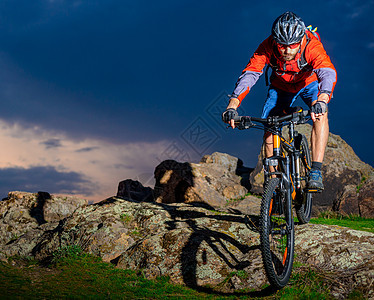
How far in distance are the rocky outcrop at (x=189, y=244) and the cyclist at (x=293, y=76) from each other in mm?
1030

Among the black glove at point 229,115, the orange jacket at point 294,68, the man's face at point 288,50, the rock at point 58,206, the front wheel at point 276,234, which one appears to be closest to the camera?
the front wheel at point 276,234

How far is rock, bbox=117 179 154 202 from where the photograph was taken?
15.0 meters

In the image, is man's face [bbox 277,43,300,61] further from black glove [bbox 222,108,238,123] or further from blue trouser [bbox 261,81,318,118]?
black glove [bbox 222,108,238,123]

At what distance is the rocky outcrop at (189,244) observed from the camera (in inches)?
192

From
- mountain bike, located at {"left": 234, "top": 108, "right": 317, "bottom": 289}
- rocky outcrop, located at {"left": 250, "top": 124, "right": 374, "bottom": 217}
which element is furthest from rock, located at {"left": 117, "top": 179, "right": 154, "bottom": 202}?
mountain bike, located at {"left": 234, "top": 108, "right": 317, "bottom": 289}

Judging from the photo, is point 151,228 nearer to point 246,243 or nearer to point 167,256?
point 167,256

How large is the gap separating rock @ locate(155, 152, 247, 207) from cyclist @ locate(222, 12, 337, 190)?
6.87m

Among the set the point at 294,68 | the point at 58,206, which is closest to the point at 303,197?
the point at 294,68

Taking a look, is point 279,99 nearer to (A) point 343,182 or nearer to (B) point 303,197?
(B) point 303,197

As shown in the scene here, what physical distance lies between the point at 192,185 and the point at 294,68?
7828 mm

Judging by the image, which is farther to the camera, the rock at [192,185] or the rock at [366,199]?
the rock at [192,185]

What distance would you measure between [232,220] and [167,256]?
5.85 feet

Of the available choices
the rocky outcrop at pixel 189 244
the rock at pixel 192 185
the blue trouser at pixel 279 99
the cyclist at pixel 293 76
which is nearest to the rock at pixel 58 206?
the rock at pixel 192 185

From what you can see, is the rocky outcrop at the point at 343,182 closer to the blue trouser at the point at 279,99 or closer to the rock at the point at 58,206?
the rock at the point at 58,206
